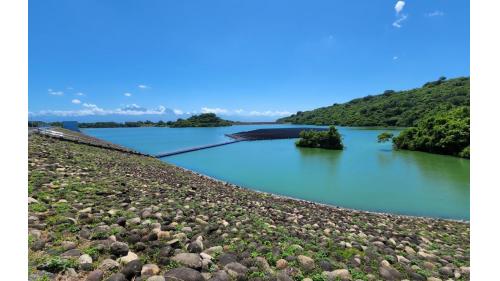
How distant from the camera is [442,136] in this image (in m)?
32.4

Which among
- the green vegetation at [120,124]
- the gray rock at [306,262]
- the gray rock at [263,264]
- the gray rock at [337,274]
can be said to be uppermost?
the green vegetation at [120,124]

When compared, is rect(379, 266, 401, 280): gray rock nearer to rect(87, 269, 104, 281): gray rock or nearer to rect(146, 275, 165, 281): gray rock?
rect(146, 275, 165, 281): gray rock

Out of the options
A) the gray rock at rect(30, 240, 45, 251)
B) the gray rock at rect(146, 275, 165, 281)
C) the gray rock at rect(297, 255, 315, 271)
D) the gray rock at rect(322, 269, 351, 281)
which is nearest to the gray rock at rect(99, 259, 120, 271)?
the gray rock at rect(146, 275, 165, 281)

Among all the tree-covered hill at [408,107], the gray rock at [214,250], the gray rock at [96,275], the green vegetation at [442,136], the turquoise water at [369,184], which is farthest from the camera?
the tree-covered hill at [408,107]

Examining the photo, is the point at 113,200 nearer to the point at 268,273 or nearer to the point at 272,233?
the point at 272,233

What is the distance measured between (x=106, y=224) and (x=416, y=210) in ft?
37.8

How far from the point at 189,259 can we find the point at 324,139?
35895 mm

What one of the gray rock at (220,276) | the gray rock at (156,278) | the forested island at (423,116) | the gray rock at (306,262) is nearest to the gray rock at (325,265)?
the gray rock at (306,262)

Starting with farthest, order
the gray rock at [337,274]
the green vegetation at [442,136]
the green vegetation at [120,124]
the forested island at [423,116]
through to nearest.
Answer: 1. the green vegetation at [120,124]
2. the forested island at [423,116]
3. the green vegetation at [442,136]
4. the gray rock at [337,274]

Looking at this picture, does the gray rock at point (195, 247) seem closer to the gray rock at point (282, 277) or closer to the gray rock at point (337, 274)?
the gray rock at point (282, 277)

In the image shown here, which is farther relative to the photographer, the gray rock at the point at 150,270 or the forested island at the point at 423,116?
the forested island at the point at 423,116

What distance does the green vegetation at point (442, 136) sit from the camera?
30041 millimetres

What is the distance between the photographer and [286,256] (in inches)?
159

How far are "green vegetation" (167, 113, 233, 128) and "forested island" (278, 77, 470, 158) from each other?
50097 mm
